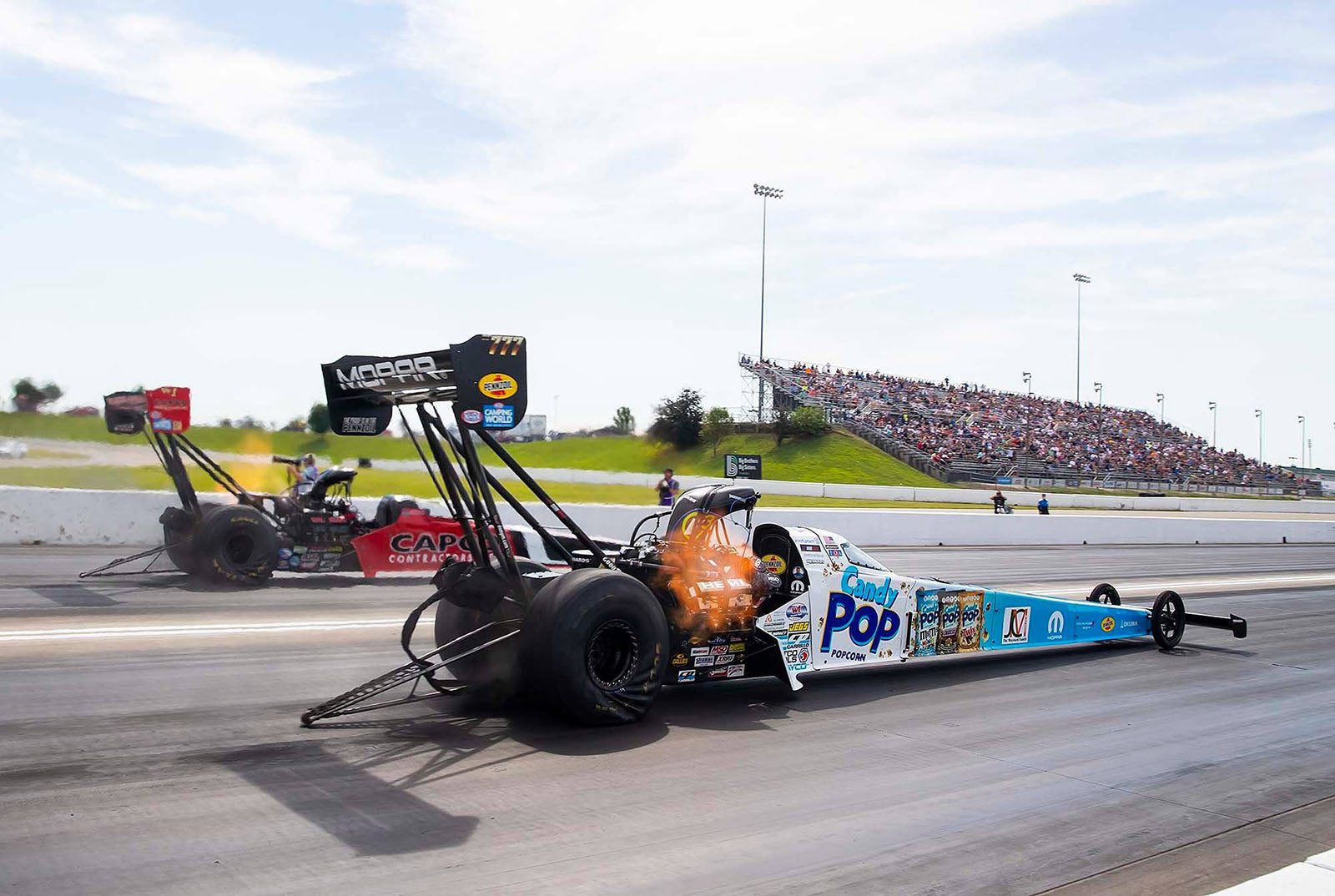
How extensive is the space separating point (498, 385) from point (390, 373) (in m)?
0.87

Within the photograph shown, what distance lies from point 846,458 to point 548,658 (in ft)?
176

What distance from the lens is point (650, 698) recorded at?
23.6ft

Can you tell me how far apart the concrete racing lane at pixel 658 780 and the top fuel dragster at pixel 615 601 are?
0.33 metres

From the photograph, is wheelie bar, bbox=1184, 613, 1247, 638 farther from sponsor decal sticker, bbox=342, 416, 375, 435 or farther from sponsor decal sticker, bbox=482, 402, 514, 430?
sponsor decal sticker, bbox=342, 416, 375, 435

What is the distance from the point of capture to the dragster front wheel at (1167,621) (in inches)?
453

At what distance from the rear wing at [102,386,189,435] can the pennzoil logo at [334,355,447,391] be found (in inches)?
341

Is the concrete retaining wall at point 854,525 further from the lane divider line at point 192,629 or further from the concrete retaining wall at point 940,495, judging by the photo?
the concrete retaining wall at point 940,495

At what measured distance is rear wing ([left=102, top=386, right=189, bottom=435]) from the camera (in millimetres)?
14516

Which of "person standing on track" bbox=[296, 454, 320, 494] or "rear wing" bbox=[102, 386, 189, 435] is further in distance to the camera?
"person standing on track" bbox=[296, 454, 320, 494]

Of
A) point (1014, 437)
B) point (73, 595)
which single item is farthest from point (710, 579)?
point (1014, 437)

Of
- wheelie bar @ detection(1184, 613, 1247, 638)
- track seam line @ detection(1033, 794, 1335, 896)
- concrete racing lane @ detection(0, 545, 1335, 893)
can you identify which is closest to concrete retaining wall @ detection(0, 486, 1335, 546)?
concrete racing lane @ detection(0, 545, 1335, 893)

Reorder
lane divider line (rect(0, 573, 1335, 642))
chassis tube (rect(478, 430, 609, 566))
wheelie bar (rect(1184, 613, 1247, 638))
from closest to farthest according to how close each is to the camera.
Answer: chassis tube (rect(478, 430, 609, 566)), lane divider line (rect(0, 573, 1335, 642)), wheelie bar (rect(1184, 613, 1247, 638))

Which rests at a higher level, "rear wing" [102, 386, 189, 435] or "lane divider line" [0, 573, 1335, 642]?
"rear wing" [102, 386, 189, 435]

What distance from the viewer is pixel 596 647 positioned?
7.05 meters
